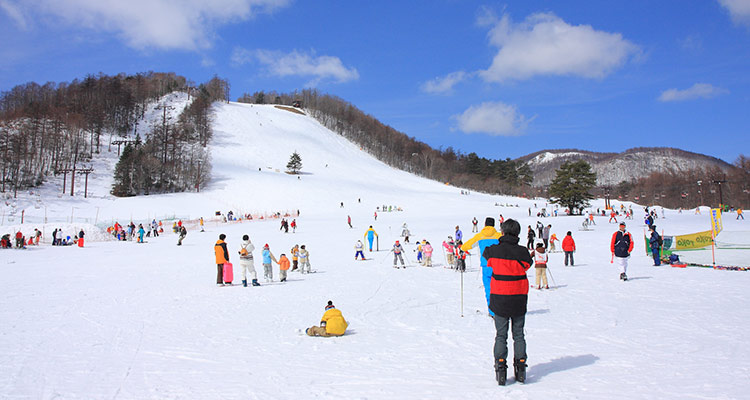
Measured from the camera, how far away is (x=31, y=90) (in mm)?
104500

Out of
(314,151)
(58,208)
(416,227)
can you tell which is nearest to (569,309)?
(416,227)

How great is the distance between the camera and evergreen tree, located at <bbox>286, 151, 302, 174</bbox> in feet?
270

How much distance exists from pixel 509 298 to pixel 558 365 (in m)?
1.54

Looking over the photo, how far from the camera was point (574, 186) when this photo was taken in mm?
55375

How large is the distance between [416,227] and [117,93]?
300 feet

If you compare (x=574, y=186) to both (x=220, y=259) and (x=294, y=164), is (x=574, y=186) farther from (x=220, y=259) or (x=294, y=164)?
(x=220, y=259)

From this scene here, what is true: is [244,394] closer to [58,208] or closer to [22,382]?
[22,382]

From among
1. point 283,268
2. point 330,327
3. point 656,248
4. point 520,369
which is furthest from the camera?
point 656,248

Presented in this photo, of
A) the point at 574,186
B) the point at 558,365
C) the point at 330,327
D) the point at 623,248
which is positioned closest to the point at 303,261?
the point at 330,327

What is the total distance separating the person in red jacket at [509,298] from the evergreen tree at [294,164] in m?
79.5

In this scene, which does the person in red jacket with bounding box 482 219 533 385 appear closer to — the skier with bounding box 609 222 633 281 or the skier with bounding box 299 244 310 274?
the skier with bounding box 609 222 633 281

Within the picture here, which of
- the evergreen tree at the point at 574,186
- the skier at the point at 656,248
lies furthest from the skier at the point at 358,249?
the evergreen tree at the point at 574,186

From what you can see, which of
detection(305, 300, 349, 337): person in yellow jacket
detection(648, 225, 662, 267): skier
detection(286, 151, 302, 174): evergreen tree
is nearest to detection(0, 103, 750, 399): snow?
detection(305, 300, 349, 337): person in yellow jacket

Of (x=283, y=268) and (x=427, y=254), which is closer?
(x=283, y=268)
